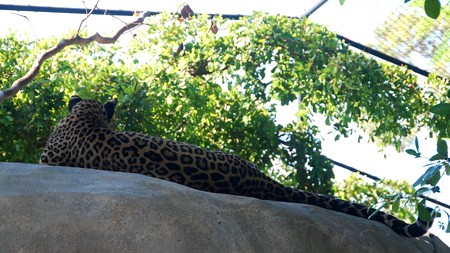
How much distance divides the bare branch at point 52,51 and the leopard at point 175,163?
1.27 metres

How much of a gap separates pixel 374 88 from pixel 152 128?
8.09 feet

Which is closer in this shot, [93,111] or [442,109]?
[442,109]

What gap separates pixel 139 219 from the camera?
12.2 ft

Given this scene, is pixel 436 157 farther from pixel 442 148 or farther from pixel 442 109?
pixel 442 109

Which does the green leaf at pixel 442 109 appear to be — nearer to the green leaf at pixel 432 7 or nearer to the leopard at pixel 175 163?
the green leaf at pixel 432 7

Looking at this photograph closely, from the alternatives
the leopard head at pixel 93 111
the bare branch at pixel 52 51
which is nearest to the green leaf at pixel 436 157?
the leopard head at pixel 93 111

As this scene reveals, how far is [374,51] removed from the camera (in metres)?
9.01

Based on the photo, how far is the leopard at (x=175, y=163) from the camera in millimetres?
4793

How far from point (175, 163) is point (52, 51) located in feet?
7.95

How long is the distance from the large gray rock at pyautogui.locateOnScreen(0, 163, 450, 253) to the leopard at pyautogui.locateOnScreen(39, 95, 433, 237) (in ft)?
1.72

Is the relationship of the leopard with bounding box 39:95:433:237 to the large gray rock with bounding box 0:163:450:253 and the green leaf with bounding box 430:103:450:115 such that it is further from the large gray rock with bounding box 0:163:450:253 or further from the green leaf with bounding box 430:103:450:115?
the green leaf with bounding box 430:103:450:115

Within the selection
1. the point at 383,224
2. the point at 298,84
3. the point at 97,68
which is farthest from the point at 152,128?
the point at 383,224

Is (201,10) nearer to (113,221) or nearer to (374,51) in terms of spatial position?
(374,51)

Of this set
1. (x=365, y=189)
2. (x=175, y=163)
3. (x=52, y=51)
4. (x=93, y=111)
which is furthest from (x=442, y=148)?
(x=365, y=189)
